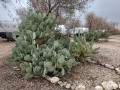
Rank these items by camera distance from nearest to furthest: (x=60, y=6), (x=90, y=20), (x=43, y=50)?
(x=43, y=50)
(x=60, y=6)
(x=90, y=20)

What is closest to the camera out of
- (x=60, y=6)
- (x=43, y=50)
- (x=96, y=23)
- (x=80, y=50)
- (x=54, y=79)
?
(x=54, y=79)

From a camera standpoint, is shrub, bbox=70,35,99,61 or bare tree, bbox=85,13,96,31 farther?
bare tree, bbox=85,13,96,31

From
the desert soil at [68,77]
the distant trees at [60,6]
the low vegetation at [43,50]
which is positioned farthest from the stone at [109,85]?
the distant trees at [60,6]

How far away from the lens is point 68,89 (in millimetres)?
5383

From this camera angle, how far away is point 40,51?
580 centimetres

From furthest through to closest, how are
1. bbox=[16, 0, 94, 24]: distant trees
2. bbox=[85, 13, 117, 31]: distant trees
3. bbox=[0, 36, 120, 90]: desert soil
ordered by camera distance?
bbox=[85, 13, 117, 31]: distant trees, bbox=[16, 0, 94, 24]: distant trees, bbox=[0, 36, 120, 90]: desert soil

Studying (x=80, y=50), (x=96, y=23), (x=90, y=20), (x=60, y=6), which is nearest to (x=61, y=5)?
(x=60, y=6)

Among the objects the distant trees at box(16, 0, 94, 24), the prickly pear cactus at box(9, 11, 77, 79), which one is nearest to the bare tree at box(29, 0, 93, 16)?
the distant trees at box(16, 0, 94, 24)

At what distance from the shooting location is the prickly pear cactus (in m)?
5.53

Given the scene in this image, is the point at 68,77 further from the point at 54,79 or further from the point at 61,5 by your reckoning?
the point at 61,5

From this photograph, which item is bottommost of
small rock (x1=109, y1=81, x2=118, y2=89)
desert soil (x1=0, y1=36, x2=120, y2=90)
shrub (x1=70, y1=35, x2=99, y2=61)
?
small rock (x1=109, y1=81, x2=118, y2=89)

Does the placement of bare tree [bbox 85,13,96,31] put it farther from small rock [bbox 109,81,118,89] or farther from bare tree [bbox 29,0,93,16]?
small rock [bbox 109,81,118,89]

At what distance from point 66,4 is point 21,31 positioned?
633cm

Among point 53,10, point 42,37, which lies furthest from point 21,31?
point 53,10
